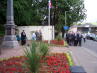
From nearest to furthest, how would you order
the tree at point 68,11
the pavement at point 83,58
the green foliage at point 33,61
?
1. the green foliage at point 33,61
2. the pavement at point 83,58
3. the tree at point 68,11

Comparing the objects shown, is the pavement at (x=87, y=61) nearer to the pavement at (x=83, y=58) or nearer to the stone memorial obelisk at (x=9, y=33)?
the pavement at (x=83, y=58)

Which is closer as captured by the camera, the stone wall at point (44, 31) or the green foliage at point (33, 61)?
the green foliage at point (33, 61)

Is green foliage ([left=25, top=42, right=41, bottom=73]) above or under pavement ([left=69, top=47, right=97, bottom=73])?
above

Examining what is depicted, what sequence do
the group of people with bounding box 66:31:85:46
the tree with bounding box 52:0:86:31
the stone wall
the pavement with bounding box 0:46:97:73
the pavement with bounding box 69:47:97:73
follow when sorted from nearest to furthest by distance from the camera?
the pavement with bounding box 69:47:97:73, the pavement with bounding box 0:46:97:73, the group of people with bounding box 66:31:85:46, the stone wall, the tree with bounding box 52:0:86:31

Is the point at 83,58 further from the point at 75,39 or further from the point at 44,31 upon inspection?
the point at 44,31

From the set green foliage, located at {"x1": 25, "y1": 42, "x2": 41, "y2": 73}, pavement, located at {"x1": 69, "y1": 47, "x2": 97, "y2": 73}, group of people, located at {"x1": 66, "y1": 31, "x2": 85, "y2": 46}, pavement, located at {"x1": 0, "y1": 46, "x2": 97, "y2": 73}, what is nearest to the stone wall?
group of people, located at {"x1": 66, "y1": 31, "x2": 85, "y2": 46}

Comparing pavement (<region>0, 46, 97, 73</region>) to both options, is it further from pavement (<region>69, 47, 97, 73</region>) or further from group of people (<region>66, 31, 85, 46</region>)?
group of people (<region>66, 31, 85, 46</region>)

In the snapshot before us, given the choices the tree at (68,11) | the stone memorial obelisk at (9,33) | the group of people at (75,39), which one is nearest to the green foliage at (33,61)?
the stone memorial obelisk at (9,33)

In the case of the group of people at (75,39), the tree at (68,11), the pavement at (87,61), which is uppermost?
the tree at (68,11)

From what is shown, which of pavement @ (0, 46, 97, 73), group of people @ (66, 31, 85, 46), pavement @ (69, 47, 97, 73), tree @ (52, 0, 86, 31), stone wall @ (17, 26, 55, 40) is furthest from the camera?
tree @ (52, 0, 86, 31)

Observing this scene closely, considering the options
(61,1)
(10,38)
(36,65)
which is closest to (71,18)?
(61,1)

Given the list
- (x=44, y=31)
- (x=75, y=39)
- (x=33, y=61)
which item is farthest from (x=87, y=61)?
(x=44, y=31)

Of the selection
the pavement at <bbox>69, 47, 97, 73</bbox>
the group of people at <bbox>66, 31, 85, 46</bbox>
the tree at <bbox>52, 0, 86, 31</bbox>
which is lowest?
the pavement at <bbox>69, 47, 97, 73</bbox>

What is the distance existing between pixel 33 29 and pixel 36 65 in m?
24.4
